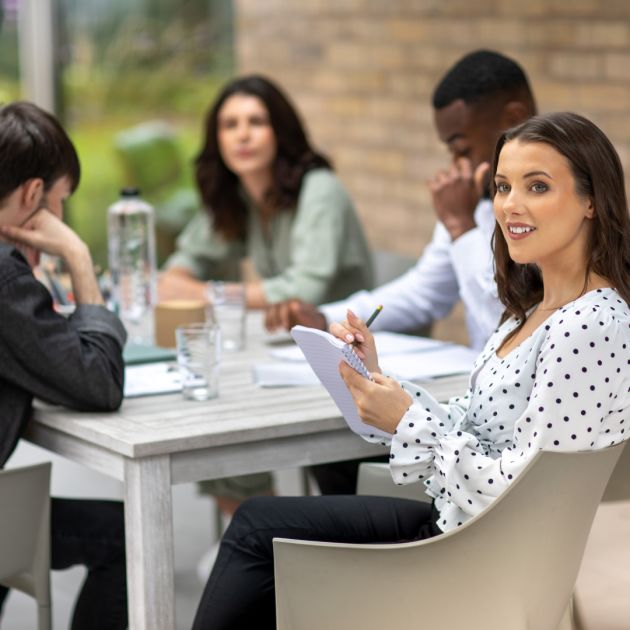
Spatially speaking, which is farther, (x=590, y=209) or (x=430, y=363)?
(x=430, y=363)

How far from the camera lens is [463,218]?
113 inches

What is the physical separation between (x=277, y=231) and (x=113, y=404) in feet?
5.34

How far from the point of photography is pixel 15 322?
2.25 meters

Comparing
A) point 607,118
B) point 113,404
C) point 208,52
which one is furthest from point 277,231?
point 208,52

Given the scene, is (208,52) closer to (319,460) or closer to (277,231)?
(277,231)

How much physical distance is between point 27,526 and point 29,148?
696 mm

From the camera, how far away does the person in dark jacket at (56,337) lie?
2279 mm

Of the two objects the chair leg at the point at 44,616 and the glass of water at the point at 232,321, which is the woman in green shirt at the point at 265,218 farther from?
the chair leg at the point at 44,616

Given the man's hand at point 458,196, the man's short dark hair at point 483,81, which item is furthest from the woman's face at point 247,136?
the man's hand at point 458,196

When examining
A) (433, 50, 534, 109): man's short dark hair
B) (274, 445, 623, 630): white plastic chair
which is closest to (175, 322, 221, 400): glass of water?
(274, 445, 623, 630): white plastic chair

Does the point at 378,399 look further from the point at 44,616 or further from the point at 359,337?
the point at 44,616

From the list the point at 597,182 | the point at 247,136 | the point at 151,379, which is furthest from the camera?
the point at 247,136

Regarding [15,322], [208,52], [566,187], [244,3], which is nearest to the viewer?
[566,187]

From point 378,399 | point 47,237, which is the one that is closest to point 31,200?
point 47,237
